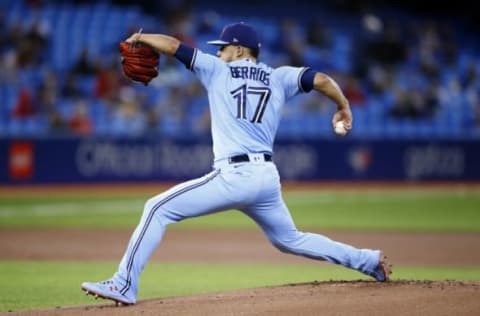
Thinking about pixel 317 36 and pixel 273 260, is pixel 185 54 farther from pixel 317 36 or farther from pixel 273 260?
pixel 317 36

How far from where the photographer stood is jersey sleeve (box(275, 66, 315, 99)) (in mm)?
6945

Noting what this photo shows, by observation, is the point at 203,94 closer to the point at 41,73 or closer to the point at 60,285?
the point at 41,73

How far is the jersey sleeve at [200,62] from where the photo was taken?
6695 mm

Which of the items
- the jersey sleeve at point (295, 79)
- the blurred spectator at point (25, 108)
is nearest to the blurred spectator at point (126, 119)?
the blurred spectator at point (25, 108)

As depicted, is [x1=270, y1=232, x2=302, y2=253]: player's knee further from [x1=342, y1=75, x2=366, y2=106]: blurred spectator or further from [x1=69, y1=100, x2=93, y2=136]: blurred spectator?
[x1=342, y1=75, x2=366, y2=106]: blurred spectator

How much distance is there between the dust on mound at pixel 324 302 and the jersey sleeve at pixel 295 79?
1531 millimetres

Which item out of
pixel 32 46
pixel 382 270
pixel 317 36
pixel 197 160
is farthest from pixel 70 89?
pixel 382 270

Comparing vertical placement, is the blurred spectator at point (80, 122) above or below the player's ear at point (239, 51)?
below

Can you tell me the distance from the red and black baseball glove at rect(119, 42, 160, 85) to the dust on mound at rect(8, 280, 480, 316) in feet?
5.56

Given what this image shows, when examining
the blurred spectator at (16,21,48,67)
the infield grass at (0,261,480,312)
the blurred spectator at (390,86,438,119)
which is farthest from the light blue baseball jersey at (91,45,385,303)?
the blurred spectator at (390,86,438,119)

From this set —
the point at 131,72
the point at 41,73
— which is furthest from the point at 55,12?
the point at 131,72

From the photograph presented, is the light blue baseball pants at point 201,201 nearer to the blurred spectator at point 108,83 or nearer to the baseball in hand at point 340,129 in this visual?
the baseball in hand at point 340,129

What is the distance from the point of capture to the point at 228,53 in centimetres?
701

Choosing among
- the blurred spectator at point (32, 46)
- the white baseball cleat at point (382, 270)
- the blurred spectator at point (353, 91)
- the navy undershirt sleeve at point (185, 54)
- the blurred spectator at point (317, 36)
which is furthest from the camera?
the blurred spectator at point (317, 36)
